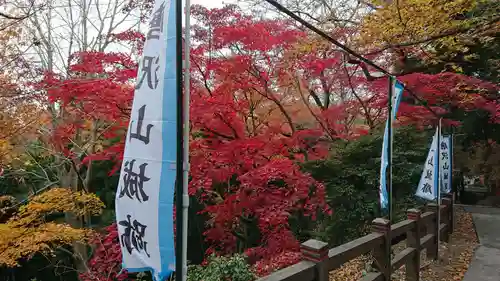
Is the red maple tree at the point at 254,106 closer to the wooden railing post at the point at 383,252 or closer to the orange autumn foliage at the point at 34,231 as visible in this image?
the orange autumn foliage at the point at 34,231

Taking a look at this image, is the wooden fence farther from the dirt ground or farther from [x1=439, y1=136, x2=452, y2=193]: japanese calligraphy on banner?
[x1=439, y1=136, x2=452, y2=193]: japanese calligraphy on banner

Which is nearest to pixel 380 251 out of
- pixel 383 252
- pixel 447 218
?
pixel 383 252

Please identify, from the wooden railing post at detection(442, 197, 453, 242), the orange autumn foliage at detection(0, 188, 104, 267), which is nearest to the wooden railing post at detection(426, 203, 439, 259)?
the wooden railing post at detection(442, 197, 453, 242)

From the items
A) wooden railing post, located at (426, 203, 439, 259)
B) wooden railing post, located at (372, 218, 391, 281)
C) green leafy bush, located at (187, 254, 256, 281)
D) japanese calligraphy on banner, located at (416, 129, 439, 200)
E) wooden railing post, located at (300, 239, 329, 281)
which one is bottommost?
green leafy bush, located at (187, 254, 256, 281)

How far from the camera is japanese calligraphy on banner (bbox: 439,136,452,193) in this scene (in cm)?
708

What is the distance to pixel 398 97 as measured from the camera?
455 cm

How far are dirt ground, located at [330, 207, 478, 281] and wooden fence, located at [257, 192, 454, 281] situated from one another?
25 cm

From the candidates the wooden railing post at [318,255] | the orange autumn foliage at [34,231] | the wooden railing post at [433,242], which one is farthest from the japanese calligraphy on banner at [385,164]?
the orange autumn foliage at [34,231]

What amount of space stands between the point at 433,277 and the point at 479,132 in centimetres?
1049

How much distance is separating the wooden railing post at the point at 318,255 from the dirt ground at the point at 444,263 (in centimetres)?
262

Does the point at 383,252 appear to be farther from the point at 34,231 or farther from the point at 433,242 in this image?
the point at 34,231

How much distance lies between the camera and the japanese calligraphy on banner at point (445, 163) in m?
7.08

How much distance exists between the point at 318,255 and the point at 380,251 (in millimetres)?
1668

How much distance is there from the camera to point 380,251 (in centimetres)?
404
